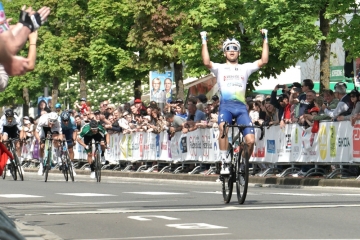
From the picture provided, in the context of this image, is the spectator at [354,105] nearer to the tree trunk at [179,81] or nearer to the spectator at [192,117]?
the spectator at [192,117]

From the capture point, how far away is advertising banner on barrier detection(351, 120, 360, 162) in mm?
21062

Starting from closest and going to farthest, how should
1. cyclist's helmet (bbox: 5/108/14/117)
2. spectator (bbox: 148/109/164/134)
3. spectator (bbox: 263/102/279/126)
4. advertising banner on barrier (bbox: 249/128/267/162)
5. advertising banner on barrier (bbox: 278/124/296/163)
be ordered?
advertising banner on barrier (bbox: 278/124/296/163)
advertising banner on barrier (bbox: 249/128/267/162)
spectator (bbox: 263/102/279/126)
cyclist's helmet (bbox: 5/108/14/117)
spectator (bbox: 148/109/164/134)

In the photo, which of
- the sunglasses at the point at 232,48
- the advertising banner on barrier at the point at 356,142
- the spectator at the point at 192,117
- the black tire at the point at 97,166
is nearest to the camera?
the sunglasses at the point at 232,48

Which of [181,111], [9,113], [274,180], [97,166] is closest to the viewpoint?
[274,180]

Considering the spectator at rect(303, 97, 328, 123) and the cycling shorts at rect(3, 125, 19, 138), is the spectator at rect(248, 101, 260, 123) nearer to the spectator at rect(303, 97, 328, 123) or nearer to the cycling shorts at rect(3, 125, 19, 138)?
the spectator at rect(303, 97, 328, 123)

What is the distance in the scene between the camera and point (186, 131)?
93.9 ft

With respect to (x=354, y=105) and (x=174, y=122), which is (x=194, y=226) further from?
(x=174, y=122)

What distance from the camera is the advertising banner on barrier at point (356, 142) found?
2106 centimetres

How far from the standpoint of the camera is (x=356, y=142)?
21.2 meters

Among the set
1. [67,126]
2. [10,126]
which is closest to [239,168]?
[67,126]

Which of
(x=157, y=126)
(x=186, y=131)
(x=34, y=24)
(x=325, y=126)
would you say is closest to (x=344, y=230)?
(x=34, y=24)

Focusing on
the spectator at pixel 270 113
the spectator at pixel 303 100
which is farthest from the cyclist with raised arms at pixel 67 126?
the spectator at pixel 303 100

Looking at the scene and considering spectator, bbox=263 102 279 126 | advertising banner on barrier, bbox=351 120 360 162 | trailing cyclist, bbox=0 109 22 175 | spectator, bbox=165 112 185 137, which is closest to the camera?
advertising banner on barrier, bbox=351 120 360 162

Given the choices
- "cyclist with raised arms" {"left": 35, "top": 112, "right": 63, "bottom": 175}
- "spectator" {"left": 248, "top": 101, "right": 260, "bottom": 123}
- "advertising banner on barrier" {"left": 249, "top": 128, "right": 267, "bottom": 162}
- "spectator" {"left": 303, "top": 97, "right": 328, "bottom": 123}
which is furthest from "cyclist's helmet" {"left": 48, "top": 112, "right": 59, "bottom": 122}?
"spectator" {"left": 303, "top": 97, "right": 328, "bottom": 123}
